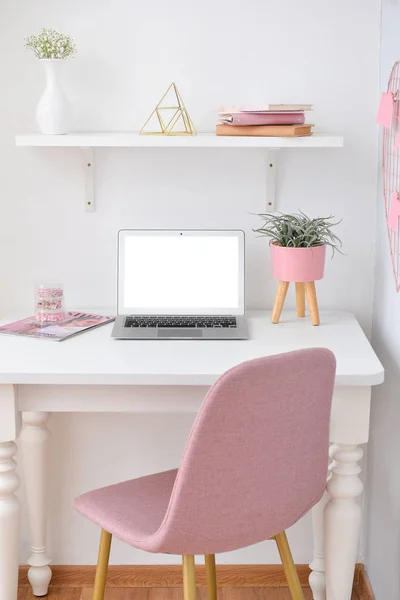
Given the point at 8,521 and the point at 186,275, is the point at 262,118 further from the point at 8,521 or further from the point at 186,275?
the point at 8,521

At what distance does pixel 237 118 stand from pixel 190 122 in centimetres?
20

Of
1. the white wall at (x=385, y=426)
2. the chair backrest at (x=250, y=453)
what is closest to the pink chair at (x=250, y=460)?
the chair backrest at (x=250, y=453)

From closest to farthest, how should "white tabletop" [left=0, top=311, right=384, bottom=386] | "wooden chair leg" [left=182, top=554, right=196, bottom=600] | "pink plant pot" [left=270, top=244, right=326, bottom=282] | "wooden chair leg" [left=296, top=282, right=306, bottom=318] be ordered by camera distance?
1. "wooden chair leg" [left=182, top=554, right=196, bottom=600]
2. "white tabletop" [left=0, top=311, right=384, bottom=386]
3. "pink plant pot" [left=270, top=244, right=326, bottom=282]
4. "wooden chair leg" [left=296, top=282, right=306, bottom=318]

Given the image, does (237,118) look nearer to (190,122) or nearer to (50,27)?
(190,122)

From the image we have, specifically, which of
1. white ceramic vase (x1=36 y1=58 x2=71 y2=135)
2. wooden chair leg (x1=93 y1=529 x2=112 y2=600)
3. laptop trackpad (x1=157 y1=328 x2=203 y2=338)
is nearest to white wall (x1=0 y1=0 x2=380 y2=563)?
white ceramic vase (x1=36 y1=58 x2=71 y2=135)

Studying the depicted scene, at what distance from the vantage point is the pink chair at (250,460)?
63.2 inches

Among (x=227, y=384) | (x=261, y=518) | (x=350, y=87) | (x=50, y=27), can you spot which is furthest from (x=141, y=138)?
(x=261, y=518)

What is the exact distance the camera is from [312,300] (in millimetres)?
2299

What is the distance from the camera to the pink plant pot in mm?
2260

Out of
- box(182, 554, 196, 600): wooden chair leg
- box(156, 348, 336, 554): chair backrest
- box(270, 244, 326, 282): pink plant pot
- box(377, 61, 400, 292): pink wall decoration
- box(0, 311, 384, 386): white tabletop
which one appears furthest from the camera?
box(270, 244, 326, 282): pink plant pot

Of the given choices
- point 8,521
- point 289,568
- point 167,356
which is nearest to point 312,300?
point 167,356

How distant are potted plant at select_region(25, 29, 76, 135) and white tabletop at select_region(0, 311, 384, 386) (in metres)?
0.55

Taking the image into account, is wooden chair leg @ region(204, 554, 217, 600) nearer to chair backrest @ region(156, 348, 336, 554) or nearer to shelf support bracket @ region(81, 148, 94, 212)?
chair backrest @ region(156, 348, 336, 554)

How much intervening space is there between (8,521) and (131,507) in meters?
0.30
